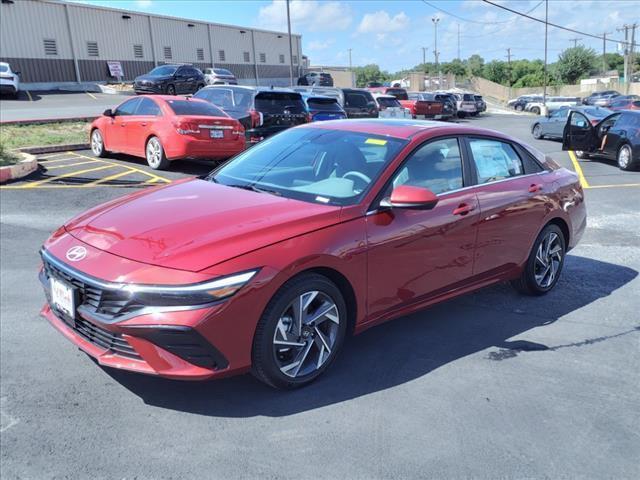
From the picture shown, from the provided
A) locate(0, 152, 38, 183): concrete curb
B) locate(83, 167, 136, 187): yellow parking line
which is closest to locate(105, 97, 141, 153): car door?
locate(83, 167, 136, 187): yellow parking line

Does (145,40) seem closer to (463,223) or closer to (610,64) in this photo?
(463,223)

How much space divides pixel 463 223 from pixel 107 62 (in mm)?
41235

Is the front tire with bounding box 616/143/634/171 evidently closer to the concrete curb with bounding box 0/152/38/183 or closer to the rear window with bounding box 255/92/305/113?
the rear window with bounding box 255/92/305/113

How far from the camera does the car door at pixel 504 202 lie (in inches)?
180

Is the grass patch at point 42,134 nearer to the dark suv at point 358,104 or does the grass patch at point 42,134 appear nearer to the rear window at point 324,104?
the rear window at point 324,104

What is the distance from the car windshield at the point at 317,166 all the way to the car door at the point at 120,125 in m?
8.03

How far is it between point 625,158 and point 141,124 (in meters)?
11.2

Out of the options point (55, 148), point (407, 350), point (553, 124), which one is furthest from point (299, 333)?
point (553, 124)

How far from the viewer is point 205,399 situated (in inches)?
134

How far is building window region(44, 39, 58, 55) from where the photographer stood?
119 ft

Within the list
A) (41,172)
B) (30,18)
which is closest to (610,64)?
(30,18)

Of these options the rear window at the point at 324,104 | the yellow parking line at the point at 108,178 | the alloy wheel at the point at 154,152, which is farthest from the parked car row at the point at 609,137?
the yellow parking line at the point at 108,178

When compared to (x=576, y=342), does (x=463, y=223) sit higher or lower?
higher

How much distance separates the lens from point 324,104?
15742 mm
